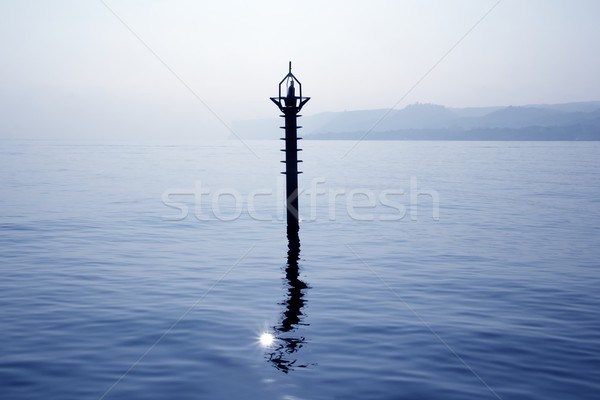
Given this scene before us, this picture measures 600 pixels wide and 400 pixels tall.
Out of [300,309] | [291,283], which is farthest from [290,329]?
[291,283]

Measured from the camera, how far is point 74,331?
13.4 m

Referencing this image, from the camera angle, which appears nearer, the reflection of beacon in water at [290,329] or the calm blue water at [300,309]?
the calm blue water at [300,309]

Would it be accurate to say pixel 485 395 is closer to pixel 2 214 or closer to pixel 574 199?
pixel 2 214

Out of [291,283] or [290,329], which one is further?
[291,283]

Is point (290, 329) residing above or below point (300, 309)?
below

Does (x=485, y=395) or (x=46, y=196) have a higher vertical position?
(x=46, y=196)

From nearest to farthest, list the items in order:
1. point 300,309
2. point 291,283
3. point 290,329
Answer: point 290,329 → point 300,309 → point 291,283

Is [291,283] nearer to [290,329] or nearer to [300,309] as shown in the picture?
[300,309]

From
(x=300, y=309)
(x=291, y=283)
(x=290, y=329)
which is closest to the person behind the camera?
(x=290, y=329)

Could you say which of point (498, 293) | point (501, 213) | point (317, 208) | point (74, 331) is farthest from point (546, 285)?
point (317, 208)

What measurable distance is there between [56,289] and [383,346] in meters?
11.7

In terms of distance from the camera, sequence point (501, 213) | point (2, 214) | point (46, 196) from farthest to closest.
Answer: point (46, 196) → point (501, 213) → point (2, 214)

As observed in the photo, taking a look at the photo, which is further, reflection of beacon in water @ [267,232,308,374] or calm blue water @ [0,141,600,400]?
reflection of beacon in water @ [267,232,308,374]

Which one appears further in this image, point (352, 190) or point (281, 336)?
point (352, 190)
